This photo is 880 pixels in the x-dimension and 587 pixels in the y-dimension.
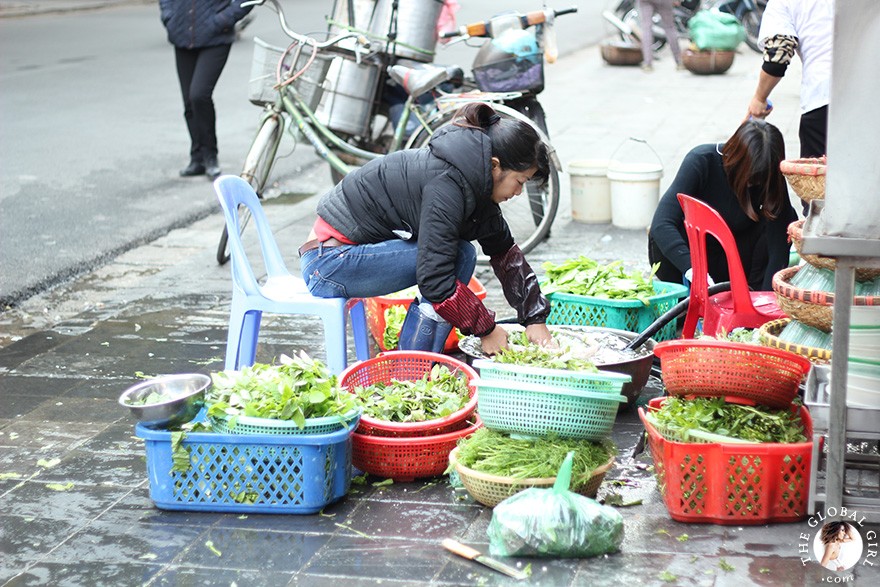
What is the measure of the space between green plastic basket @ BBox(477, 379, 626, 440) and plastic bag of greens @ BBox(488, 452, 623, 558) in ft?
0.80

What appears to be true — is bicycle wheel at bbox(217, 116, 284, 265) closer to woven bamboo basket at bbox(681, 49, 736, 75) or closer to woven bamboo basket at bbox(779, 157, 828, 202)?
woven bamboo basket at bbox(779, 157, 828, 202)

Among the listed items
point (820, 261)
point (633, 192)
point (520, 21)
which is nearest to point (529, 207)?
point (633, 192)

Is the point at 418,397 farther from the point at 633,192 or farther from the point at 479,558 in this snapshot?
the point at 633,192

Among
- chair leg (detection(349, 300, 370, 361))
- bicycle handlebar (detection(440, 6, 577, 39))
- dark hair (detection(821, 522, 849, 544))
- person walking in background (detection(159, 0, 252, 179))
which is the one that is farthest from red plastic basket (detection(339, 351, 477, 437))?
person walking in background (detection(159, 0, 252, 179))

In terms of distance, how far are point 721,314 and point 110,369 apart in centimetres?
294

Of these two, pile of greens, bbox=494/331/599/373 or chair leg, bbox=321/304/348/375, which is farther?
chair leg, bbox=321/304/348/375

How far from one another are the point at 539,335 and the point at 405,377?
1.91 ft

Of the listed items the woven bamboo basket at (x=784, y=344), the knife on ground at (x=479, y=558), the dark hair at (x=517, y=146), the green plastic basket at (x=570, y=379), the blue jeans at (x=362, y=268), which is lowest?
the knife on ground at (x=479, y=558)

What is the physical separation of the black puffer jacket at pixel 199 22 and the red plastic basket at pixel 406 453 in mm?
5788

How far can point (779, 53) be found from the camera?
574 centimetres

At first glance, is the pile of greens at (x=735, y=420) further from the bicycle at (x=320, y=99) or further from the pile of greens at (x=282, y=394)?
the bicycle at (x=320, y=99)

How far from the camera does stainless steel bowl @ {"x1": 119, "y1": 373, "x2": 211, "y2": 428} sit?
12.9 feet

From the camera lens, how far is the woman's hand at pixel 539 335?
15.4 feet

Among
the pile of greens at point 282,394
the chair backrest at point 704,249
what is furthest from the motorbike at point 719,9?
the pile of greens at point 282,394
